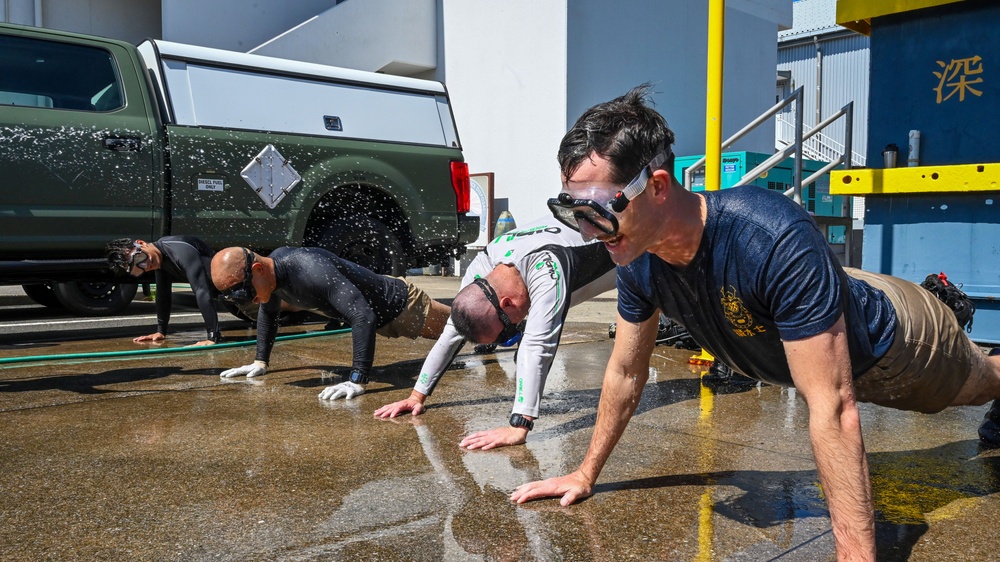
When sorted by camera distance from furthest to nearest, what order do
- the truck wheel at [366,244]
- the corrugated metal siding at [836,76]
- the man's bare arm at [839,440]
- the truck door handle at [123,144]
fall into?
the corrugated metal siding at [836,76] < the truck wheel at [366,244] < the truck door handle at [123,144] < the man's bare arm at [839,440]

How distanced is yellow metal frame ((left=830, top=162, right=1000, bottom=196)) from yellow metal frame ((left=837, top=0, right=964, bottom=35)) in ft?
3.51

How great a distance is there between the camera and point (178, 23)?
52.0ft

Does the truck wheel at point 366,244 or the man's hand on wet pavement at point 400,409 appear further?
the truck wheel at point 366,244

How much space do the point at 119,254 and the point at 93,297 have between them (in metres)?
2.42

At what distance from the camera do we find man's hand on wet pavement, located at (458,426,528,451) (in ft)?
11.1

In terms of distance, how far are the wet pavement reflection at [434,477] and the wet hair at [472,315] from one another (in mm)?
437

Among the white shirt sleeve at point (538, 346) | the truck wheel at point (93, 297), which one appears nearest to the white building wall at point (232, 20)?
the truck wheel at point (93, 297)

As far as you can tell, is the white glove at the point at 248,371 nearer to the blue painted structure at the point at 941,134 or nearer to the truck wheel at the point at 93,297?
the truck wheel at the point at 93,297

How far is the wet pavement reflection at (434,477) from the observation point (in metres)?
2.34

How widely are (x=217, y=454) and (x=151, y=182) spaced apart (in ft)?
12.2

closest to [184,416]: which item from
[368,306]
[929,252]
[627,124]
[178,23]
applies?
[368,306]

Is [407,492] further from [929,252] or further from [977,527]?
[929,252]

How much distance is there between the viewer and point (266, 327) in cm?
502

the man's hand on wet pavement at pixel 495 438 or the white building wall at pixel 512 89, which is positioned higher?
the white building wall at pixel 512 89
